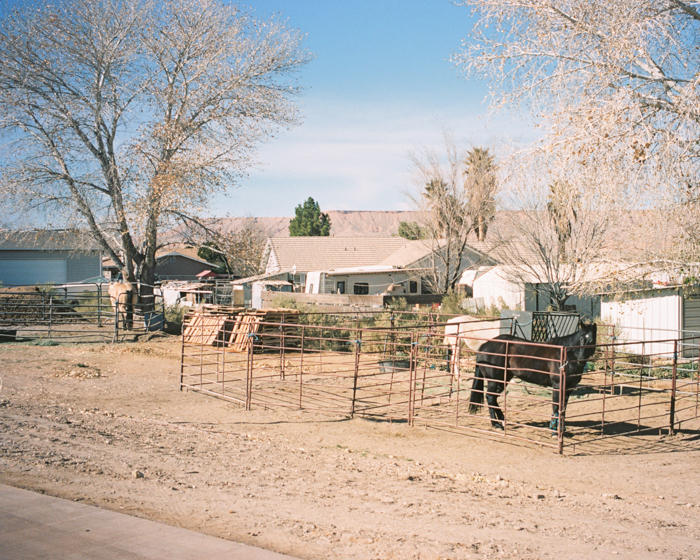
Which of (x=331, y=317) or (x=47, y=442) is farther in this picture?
(x=331, y=317)

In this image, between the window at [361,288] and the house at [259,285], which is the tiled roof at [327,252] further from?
the window at [361,288]

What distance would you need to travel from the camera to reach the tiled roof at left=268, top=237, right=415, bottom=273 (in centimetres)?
3797

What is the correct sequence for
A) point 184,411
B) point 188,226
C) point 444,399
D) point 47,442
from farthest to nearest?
point 188,226 < point 444,399 < point 184,411 < point 47,442

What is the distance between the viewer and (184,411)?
964 centimetres

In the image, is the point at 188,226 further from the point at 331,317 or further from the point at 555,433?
the point at 555,433

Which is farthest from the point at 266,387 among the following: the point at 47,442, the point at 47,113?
the point at 47,113

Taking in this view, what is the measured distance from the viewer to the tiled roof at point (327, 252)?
37969mm

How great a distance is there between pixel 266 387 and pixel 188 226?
11.8m

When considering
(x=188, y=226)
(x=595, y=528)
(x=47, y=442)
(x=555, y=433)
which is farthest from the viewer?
(x=188, y=226)

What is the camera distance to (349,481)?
5.77 m

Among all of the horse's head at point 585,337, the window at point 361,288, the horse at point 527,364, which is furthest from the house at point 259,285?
the horse's head at point 585,337

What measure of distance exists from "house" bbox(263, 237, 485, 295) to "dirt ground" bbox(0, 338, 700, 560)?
64.4ft

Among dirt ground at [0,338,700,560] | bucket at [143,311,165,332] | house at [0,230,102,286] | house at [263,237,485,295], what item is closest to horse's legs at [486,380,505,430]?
dirt ground at [0,338,700,560]

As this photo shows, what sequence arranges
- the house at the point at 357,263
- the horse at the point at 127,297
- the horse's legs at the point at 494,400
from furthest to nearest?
the house at the point at 357,263 → the horse at the point at 127,297 → the horse's legs at the point at 494,400
